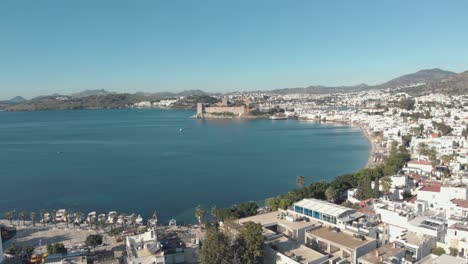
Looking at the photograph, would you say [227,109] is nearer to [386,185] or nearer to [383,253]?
[386,185]

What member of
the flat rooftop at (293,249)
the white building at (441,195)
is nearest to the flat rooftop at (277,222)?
the flat rooftop at (293,249)

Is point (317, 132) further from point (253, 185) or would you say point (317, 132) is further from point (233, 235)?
point (233, 235)

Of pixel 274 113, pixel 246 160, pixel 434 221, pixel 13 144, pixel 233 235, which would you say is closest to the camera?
pixel 233 235

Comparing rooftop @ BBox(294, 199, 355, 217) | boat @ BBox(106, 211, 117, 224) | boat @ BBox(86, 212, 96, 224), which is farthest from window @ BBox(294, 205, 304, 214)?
boat @ BBox(86, 212, 96, 224)

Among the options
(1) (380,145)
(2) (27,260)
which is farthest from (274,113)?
(2) (27,260)

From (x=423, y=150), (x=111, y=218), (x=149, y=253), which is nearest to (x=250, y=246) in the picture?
(x=149, y=253)
